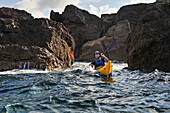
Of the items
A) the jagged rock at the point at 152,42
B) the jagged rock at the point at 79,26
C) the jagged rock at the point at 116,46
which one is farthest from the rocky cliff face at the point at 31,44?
the jagged rock at the point at 79,26

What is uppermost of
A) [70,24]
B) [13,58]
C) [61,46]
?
[70,24]

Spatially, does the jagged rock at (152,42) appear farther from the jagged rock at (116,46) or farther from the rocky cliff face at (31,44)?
the jagged rock at (116,46)

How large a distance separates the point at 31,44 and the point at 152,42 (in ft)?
31.9

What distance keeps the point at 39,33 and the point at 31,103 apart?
10.6 meters

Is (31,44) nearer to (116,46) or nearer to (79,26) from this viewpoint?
(116,46)

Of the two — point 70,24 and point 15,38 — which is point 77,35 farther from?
point 15,38

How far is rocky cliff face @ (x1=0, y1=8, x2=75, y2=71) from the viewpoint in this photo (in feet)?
32.9

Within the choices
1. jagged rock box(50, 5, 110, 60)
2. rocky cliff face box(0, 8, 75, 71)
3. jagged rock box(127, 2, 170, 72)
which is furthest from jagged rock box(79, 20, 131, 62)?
jagged rock box(127, 2, 170, 72)

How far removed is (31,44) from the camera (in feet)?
38.1

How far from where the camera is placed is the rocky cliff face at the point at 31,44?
10.0 meters

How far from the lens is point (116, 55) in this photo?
28.5 meters

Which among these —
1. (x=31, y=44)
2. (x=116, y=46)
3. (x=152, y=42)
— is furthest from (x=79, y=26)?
(x=152, y=42)

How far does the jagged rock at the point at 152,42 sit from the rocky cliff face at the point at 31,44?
7122 millimetres

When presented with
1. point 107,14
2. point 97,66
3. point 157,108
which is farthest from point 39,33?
point 107,14
